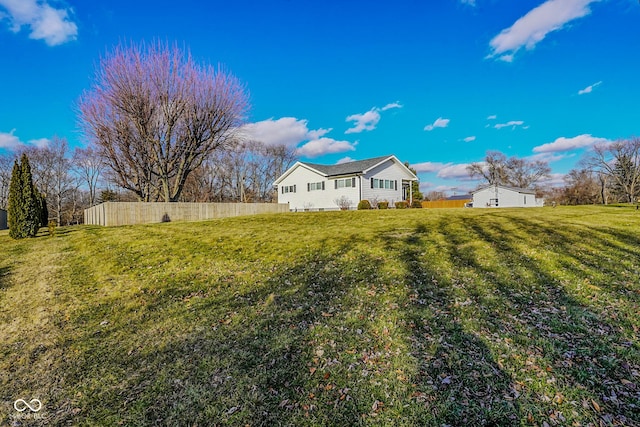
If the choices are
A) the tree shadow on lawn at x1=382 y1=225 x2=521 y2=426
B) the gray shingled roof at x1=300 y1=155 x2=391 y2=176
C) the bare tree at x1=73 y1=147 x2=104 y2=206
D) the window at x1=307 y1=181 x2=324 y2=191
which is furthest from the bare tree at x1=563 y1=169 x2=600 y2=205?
the bare tree at x1=73 y1=147 x2=104 y2=206

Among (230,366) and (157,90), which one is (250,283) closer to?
(230,366)

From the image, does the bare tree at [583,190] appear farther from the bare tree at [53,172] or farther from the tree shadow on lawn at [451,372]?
the bare tree at [53,172]

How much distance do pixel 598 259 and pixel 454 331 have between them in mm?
4863

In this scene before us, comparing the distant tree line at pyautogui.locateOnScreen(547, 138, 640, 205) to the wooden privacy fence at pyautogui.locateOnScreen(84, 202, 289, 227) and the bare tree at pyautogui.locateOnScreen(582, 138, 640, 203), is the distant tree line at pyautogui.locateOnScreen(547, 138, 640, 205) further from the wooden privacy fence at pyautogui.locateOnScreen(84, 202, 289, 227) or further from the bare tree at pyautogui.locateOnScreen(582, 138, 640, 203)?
the wooden privacy fence at pyautogui.locateOnScreen(84, 202, 289, 227)

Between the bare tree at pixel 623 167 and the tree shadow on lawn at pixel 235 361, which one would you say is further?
the bare tree at pixel 623 167

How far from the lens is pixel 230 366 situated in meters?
3.66

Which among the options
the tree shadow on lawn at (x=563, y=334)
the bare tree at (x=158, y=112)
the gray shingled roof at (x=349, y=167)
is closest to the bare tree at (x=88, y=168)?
the bare tree at (x=158, y=112)

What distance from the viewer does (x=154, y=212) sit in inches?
813

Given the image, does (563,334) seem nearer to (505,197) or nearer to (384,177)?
(384,177)

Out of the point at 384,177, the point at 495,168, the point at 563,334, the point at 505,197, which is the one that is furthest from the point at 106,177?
the point at 495,168

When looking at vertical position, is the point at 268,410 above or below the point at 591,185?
below

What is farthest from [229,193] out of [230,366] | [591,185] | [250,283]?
[591,185]

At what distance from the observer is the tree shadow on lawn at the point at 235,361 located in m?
Result: 2.97

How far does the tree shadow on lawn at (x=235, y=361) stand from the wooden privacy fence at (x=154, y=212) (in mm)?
16018
